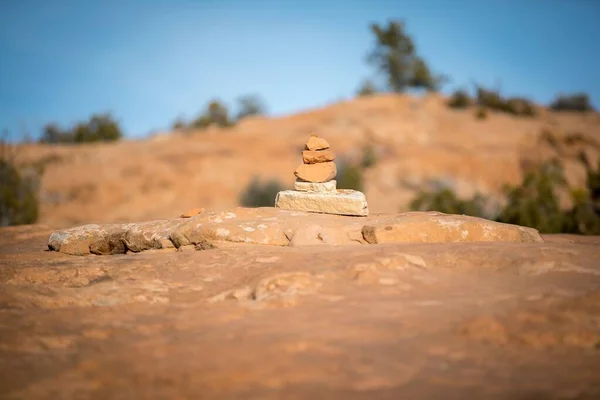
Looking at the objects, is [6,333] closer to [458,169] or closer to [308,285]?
[308,285]

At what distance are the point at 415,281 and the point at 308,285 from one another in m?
0.86

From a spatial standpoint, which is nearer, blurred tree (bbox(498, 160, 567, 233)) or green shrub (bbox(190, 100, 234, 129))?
blurred tree (bbox(498, 160, 567, 233))

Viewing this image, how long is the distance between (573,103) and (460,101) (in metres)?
10.6

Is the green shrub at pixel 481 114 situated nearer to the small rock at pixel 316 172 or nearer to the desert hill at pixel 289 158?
the desert hill at pixel 289 158

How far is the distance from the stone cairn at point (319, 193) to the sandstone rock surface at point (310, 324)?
222cm

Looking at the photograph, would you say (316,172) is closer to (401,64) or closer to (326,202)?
(326,202)

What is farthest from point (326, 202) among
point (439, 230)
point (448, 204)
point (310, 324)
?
point (448, 204)

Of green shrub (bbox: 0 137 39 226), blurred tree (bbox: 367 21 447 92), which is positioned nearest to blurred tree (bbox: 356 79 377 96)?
blurred tree (bbox: 367 21 447 92)

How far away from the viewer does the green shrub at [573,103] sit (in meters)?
40.3

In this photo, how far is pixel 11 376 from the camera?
2877 mm

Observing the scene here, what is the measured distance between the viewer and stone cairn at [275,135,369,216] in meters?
7.71

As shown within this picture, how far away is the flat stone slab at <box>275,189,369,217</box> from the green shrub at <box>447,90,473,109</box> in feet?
99.3

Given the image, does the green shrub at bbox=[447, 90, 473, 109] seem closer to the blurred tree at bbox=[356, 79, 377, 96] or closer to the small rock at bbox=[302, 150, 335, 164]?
the blurred tree at bbox=[356, 79, 377, 96]

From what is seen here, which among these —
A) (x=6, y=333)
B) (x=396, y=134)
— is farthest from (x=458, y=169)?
(x=6, y=333)
